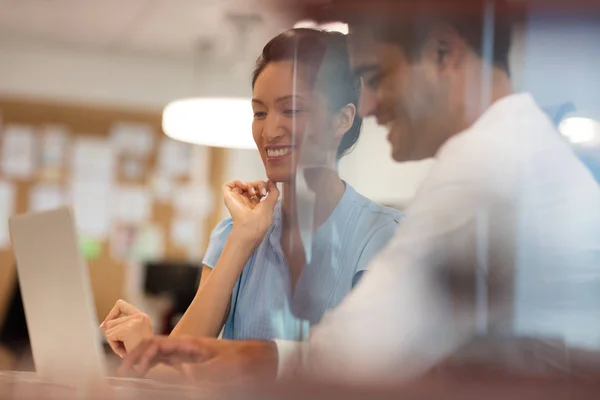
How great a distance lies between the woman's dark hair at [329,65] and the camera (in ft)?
1.60

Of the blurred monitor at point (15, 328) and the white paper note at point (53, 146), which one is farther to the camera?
the white paper note at point (53, 146)

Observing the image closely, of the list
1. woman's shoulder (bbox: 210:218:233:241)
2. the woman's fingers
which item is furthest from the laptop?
woman's shoulder (bbox: 210:218:233:241)

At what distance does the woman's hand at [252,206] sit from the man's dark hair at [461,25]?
0.15 meters

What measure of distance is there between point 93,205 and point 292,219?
356mm

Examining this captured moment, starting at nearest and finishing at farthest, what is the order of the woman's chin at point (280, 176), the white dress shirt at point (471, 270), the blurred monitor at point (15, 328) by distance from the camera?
the white dress shirt at point (471, 270) < the woman's chin at point (280, 176) < the blurred monitor at point (15, 328)

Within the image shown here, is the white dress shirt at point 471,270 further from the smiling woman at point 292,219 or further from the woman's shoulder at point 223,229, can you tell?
the woman's shoulder at point 223,229

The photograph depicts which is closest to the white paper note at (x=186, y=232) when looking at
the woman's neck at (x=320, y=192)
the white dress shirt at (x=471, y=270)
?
the woman's neck at (x=320, y=192)

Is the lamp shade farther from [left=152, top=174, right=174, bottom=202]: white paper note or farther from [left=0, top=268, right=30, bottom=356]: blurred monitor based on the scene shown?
[left=0, top=268, right=30, bottom=356]: blurred monitor

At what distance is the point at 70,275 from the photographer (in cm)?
62

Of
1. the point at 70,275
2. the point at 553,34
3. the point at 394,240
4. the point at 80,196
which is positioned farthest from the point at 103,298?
the point at 553,34

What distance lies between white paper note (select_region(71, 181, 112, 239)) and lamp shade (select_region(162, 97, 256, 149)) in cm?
10

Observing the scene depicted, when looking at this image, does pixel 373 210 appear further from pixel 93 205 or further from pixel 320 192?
pixel 93 205

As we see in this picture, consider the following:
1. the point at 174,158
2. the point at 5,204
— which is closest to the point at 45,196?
the point at 5,204

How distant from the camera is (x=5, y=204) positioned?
2.65 ft
